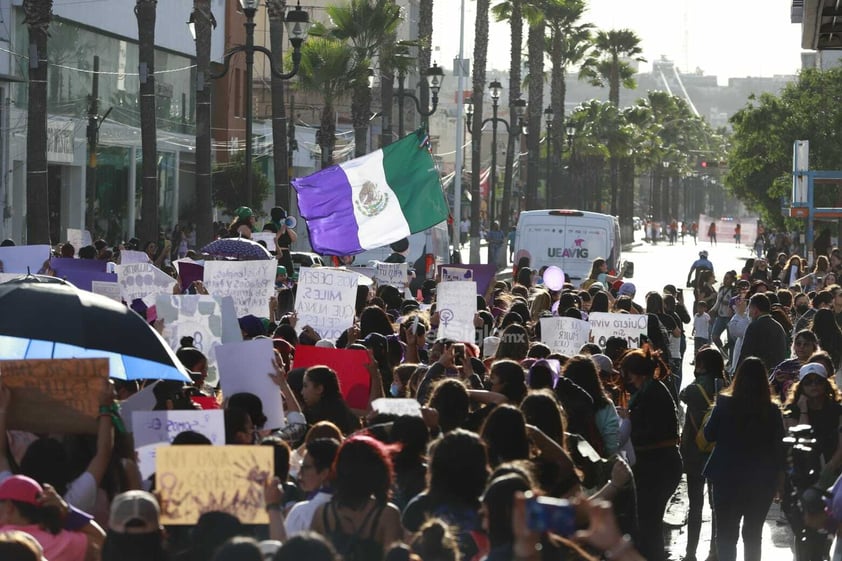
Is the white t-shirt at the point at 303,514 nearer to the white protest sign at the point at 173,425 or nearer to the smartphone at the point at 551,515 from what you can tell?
the white protest sign at the point at 173,425

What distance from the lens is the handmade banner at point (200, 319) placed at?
11797mm

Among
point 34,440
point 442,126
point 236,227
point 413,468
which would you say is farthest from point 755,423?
point 442,126

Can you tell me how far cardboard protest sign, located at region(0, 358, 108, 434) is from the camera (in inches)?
271

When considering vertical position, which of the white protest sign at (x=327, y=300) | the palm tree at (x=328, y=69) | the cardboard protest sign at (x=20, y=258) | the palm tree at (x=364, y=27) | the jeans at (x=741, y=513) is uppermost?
the palm tree at (x=364, y=27)

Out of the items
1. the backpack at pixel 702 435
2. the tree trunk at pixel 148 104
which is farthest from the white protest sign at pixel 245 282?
the tree trunk at pixel 148 104

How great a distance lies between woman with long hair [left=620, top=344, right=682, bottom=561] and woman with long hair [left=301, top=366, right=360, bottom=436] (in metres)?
2.03

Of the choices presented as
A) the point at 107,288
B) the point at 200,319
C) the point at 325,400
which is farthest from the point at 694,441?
the point at 107,288

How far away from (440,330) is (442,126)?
13472 centimetres

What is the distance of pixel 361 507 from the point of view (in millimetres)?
5973

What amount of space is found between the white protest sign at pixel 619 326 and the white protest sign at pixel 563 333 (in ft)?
1.62

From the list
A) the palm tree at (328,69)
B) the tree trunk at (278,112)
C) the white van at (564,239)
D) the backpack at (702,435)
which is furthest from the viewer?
the palm tree at (328,69)

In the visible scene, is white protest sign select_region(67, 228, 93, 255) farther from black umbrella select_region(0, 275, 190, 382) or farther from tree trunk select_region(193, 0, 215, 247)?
black umbrella select_region(0, 275, 190, 382)

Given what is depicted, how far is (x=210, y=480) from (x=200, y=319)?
6.06m

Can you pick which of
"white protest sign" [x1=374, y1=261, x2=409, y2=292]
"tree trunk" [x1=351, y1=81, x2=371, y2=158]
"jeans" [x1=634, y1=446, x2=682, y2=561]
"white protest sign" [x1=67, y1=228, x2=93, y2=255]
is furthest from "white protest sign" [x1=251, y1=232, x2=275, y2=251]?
"tree trunk" [x1=351, y1=81, x2=371, y2=158]
